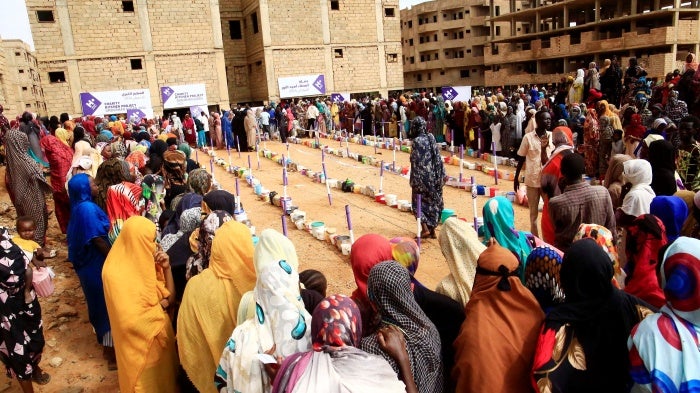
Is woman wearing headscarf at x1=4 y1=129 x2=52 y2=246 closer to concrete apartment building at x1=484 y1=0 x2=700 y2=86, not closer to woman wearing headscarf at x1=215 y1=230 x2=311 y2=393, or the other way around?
woman wearing headscarf at x1=215 y1=230 x2=311 y2=393

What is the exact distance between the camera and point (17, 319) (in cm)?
373

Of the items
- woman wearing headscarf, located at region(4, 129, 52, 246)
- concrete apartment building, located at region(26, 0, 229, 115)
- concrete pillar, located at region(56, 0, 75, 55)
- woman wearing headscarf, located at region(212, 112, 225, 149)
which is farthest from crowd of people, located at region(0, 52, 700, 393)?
concrete pillar, located at region(56, 0, 75, 55)

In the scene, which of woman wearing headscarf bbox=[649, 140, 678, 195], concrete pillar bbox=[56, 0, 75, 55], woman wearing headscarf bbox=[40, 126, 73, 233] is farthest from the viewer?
concrete pillar bbox=[56, 0, 75, 55]

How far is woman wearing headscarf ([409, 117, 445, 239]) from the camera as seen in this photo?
6410 millimetres

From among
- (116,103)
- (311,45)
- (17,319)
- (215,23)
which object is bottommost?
(17,319)

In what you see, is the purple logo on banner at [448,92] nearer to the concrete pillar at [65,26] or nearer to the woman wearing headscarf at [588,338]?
the woman wearing headscarf at [588,338]

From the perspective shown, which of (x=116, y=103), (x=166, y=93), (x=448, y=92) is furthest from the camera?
(x=166, y=93)

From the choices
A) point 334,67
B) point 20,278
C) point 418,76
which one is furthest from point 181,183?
point 418,76

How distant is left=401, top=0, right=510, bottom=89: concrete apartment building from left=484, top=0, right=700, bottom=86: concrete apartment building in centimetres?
487

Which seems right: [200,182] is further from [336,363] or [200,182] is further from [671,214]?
[671,214]

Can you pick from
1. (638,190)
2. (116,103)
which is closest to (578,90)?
(638,190)

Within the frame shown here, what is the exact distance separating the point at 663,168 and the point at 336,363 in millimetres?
3839

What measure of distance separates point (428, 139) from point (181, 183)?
320cm

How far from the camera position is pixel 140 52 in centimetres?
2492
